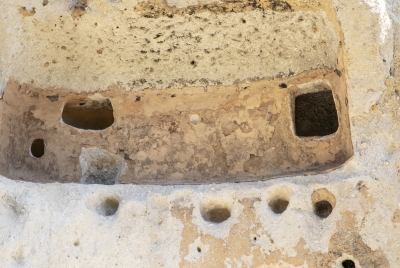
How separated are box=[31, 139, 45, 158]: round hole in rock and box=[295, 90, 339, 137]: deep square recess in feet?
4.58

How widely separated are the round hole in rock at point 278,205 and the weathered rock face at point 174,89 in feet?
0.62

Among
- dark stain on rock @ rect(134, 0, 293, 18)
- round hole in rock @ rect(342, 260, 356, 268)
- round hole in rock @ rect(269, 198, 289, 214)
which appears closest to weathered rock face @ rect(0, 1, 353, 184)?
dark stain on rock @ rect(134, 0, 293, 18)

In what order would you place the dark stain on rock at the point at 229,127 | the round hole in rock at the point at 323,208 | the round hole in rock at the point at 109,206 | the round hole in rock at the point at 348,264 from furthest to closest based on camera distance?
the dark stain on rock at the point at 229,127, the round hole in rock at the point at 109,206, the round hole in rock at the point at 323,208, the round hole in rock at the point at 348,264

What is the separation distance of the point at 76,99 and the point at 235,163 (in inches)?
36.2

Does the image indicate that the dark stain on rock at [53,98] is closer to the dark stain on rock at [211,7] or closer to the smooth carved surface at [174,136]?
the smooth carved surface at [174,136]

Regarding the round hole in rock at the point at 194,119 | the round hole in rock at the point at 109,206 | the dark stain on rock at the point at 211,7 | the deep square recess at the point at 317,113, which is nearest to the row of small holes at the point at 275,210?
the round hole in rock at the point at 109,206

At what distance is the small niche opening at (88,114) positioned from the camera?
344cm

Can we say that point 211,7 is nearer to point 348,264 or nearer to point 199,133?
point 199,133

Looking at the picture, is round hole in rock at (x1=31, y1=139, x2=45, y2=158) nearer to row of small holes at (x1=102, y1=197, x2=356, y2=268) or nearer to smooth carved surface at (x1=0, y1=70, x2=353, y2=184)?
smooth carved surface at (x1=0, y1=70, x2=353, y2=184)

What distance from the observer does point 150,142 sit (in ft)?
10.9

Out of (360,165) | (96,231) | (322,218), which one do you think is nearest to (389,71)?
(360,165)

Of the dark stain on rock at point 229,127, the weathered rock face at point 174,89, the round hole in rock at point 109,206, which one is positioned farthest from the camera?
the dark stain on rock at point 229,127

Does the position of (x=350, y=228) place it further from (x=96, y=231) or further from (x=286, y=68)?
(x=96, y=231)

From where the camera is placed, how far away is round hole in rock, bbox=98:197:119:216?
3004mm
